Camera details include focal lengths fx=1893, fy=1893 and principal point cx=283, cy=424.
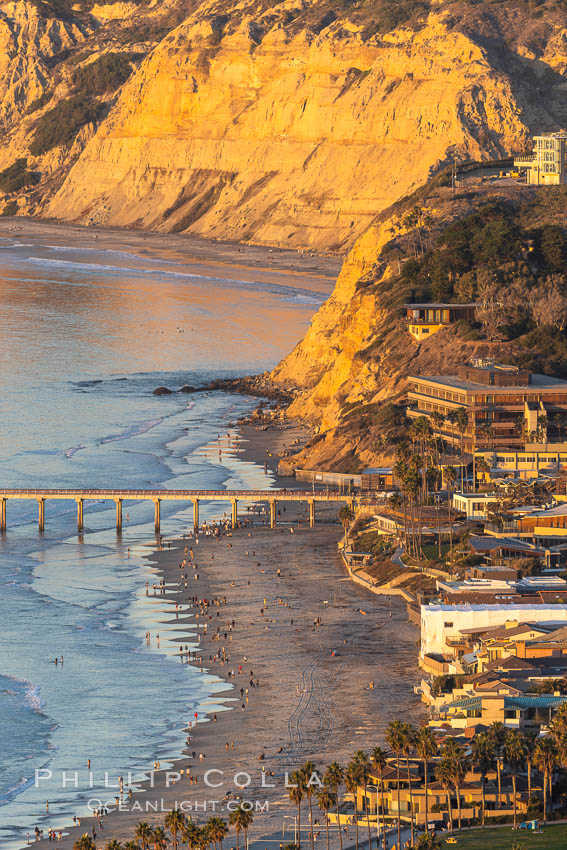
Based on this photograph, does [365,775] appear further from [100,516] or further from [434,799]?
[100,516]

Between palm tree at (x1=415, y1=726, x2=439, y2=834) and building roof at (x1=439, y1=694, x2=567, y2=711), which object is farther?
building roof at (x1=439, y1=694, x2=567, y2=711)

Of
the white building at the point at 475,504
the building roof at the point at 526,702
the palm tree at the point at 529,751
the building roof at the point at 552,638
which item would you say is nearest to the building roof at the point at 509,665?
the building roof at the point at 552,638

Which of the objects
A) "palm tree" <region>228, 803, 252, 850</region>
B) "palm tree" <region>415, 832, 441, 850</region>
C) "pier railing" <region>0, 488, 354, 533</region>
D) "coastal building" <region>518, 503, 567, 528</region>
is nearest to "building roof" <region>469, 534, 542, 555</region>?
"coastal building" <region>518, 503, 567, 528</region>

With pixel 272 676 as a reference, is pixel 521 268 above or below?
above

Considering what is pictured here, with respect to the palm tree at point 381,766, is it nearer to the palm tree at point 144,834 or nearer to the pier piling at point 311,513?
the palm tree at point 144,834

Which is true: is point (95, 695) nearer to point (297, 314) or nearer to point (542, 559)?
point (542, 559)

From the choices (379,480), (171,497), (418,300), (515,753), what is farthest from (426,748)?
(418,300)

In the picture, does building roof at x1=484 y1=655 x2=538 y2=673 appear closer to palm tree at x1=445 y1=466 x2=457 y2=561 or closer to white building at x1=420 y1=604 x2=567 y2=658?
white building at x1=420 y1=604 x2=567 y2=658

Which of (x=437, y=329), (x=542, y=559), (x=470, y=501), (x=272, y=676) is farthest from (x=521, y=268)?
(x=272, y=676)
